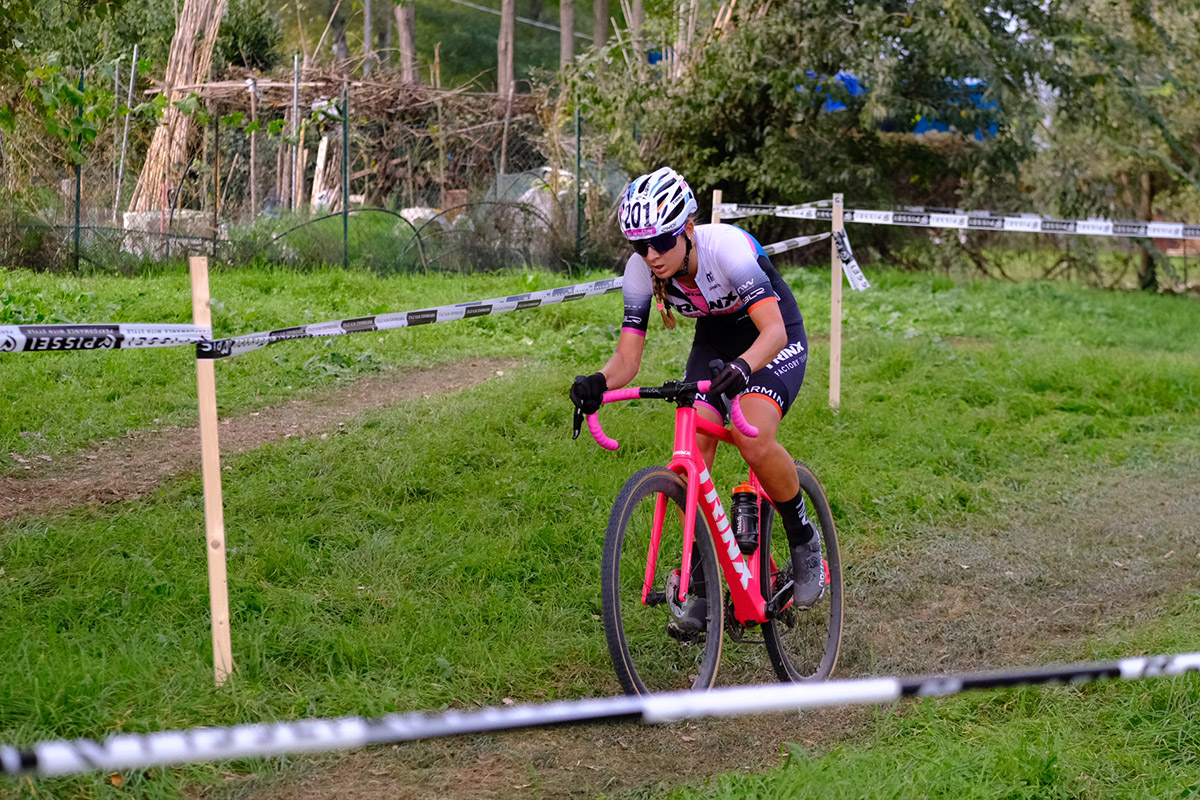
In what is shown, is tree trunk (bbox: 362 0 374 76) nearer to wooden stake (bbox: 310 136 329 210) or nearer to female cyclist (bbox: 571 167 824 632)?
wooden stake (bbox: 310 136 329 210)

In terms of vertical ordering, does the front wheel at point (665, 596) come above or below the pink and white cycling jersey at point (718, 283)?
below

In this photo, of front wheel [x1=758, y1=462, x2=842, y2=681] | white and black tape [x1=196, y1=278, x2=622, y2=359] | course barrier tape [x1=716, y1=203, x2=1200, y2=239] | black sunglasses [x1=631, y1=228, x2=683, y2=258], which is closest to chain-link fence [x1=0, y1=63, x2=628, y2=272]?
course barrier tape [x1=716, y1=203, x2=1200, y2=239]

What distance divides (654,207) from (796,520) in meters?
1.47

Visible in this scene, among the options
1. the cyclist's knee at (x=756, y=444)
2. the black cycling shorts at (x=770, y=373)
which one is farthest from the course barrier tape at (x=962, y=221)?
the cyclist's knee at (x=756, y=444)

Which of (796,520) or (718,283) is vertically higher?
(718,283)

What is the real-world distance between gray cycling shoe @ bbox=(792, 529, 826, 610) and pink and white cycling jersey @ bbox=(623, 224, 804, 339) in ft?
3.16

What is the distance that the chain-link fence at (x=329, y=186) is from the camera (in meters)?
13.1

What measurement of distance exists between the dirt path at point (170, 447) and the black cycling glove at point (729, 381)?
3.73 metres

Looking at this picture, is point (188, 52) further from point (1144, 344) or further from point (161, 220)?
point (1144, 344)

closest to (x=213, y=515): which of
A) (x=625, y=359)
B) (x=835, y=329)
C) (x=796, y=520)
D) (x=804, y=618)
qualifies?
(x=625, y=359)

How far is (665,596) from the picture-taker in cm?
392

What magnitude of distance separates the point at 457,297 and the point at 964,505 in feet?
24.4

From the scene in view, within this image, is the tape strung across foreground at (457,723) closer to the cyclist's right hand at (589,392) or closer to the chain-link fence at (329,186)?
the cyclist's right hand at (589,392)

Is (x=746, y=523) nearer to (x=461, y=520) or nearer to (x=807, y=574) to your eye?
(x=807, y=574)
